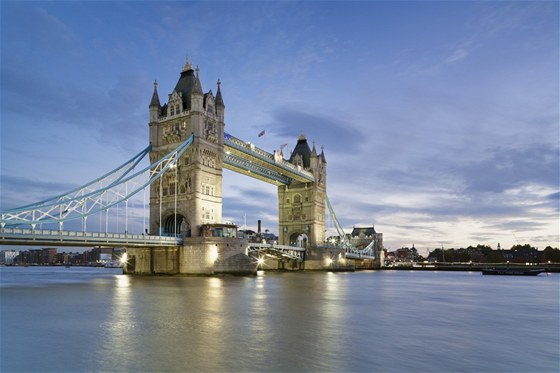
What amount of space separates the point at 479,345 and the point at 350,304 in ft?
42.3

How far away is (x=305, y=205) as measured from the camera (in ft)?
326

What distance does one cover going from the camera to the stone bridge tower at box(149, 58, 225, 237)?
60469 mm

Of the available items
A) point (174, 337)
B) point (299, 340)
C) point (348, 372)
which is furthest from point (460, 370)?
point (174, 337)

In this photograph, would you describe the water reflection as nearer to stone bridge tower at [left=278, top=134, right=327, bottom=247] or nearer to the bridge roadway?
the bridge roadway

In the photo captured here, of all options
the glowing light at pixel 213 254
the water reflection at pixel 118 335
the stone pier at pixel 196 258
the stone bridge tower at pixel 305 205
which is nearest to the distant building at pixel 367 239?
the stone bridge tower at pixel 305 205

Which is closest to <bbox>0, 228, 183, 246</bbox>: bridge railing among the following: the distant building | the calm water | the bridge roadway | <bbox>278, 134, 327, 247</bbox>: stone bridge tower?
the bridge roadway

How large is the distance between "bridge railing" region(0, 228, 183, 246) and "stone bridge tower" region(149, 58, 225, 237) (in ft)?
27.1

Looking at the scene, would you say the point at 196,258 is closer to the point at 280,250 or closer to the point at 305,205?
the point at 280,250

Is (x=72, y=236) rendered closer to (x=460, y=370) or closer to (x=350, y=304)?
(x=350, y=304)

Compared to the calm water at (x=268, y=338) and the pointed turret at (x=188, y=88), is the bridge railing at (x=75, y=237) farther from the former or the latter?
the pointed turret at (x=188, y=88)

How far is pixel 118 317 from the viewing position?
65.5 feet

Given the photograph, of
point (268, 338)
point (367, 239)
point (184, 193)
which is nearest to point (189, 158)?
point (184, 193)

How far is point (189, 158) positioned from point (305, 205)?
43.6 metres

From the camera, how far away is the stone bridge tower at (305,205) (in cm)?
9769
